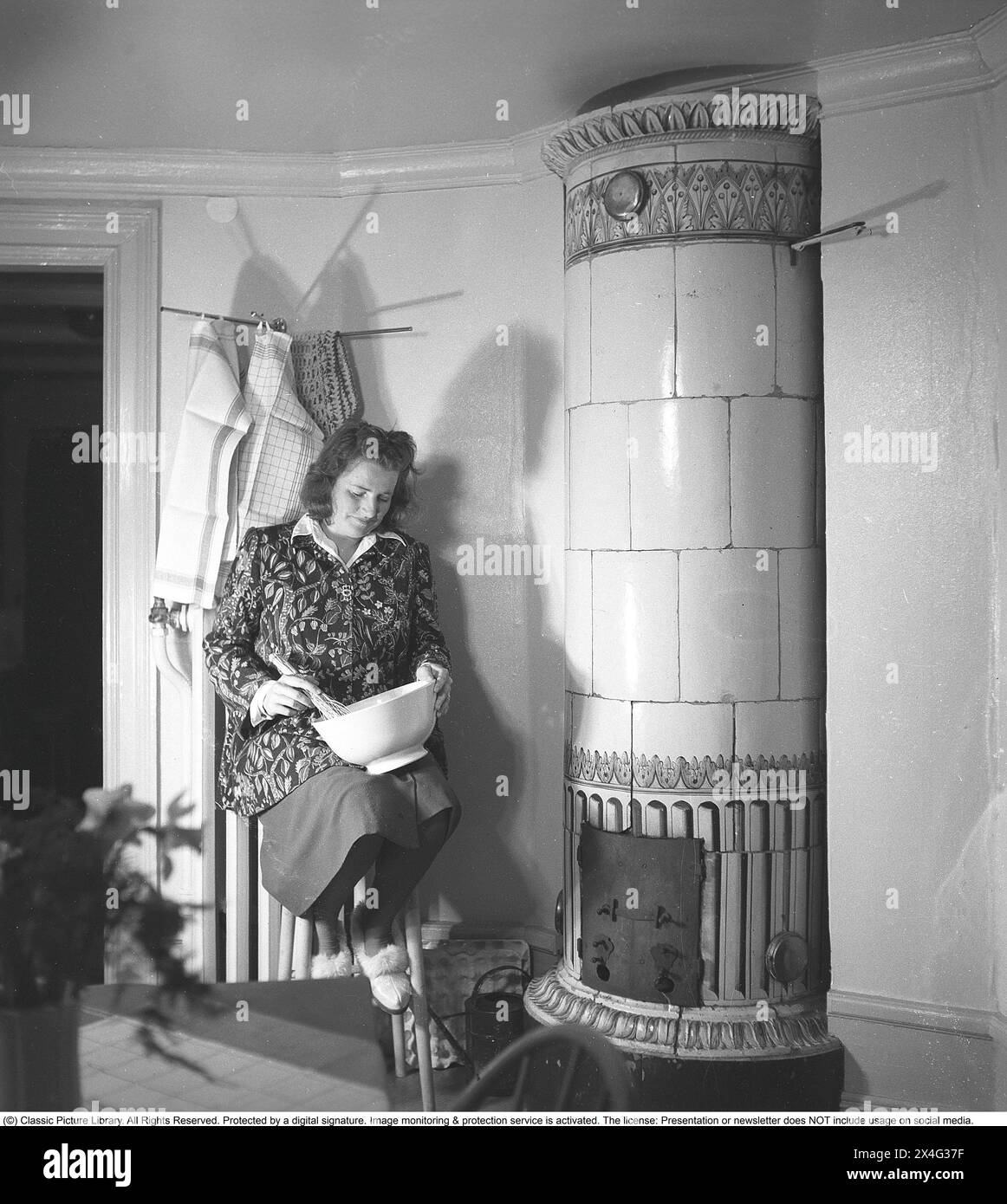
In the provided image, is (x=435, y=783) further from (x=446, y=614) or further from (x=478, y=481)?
(x=478, y=481)

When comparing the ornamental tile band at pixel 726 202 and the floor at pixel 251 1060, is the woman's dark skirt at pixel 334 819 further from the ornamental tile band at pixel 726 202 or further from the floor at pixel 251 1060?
the ornamental tile band at pixel 726 202

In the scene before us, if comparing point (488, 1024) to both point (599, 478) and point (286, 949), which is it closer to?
point (286, 949)

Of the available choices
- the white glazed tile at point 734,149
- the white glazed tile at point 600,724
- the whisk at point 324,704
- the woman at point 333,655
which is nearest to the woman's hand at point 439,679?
the woman at point 333,655

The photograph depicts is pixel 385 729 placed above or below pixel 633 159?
below

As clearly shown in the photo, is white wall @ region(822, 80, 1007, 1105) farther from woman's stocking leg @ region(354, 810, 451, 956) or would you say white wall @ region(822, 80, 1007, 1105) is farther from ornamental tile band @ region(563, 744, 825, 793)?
woman's stocking leg @ region(354, 810, 451, 956)

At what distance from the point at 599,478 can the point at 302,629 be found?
0.51 m

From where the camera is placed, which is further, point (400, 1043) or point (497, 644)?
point (497, 644)

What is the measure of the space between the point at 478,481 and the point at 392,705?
1.30ft

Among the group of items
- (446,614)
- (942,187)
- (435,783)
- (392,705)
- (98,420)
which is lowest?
(435,783)

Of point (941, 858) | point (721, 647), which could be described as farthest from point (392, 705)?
point (941, 858)

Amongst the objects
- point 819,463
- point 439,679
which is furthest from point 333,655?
point 819,463

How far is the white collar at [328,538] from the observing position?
158 centimetres

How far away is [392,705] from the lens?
1.43 meters

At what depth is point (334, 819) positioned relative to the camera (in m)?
1.50
